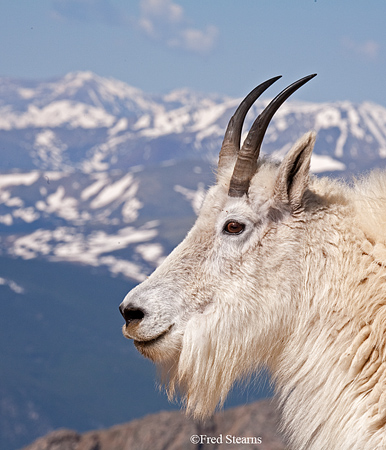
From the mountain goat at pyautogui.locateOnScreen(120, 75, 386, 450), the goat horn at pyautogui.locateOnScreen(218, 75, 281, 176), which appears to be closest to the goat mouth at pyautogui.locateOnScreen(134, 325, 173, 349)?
the mountain goat at pyautogui.locateOnScreen(120, 75, 386, 450)

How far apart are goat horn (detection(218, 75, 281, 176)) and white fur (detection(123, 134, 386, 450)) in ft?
1.80

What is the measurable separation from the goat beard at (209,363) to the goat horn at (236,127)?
4.68 ft

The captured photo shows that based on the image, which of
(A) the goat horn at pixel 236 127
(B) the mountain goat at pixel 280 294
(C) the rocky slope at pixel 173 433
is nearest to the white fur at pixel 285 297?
(B) the mountain goat at pixel 280 294

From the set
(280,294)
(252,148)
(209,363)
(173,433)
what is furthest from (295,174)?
(173,433)

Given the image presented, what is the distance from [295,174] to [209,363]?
1.58m

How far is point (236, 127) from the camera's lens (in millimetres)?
4852

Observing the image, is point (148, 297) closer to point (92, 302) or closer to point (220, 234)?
point (220, 234)

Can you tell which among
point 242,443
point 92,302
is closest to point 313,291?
point 242,443

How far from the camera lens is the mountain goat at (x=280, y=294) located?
13.1 feet

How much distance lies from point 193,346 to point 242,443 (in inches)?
293

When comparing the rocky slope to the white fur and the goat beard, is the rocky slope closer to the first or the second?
the goat beard

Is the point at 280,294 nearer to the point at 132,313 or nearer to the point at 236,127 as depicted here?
the point at 132,313

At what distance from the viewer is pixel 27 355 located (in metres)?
177

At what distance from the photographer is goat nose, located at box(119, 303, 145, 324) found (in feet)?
13.6
